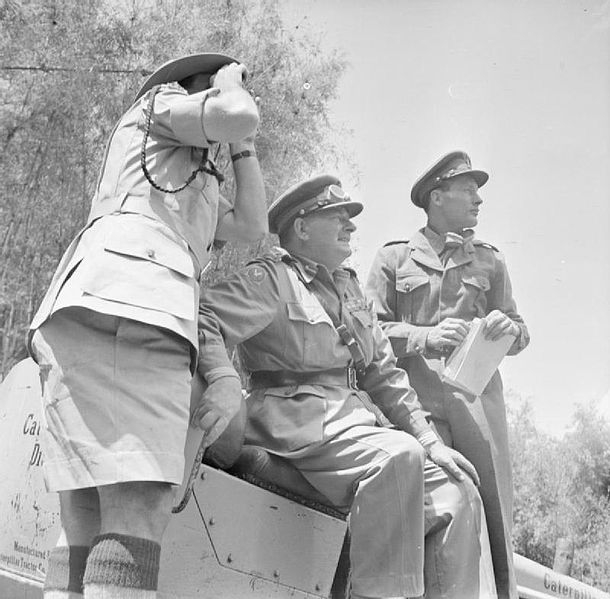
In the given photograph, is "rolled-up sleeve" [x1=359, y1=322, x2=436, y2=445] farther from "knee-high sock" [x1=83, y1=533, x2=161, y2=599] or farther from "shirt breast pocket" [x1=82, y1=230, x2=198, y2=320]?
"knee-high sock" [x1=83, y1=533, x2=161, y2=599]

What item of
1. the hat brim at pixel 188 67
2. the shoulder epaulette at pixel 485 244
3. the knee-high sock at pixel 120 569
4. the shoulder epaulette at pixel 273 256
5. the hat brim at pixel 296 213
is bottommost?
the knee-high sock at pixel 120 569

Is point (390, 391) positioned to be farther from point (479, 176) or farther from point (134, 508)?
point (134, 508)

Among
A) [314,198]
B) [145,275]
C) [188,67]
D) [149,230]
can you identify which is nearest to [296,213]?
[314,198]

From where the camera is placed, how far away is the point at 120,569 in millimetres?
1902

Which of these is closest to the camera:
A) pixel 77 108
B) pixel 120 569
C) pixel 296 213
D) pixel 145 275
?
pixel 120 569

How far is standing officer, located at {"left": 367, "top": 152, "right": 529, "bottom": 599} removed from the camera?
12.5ft

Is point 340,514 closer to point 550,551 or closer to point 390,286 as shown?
point 390,286

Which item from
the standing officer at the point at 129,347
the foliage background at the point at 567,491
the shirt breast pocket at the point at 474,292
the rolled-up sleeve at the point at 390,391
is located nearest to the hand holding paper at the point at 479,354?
the rolled-up sleeve at the point at 390,391

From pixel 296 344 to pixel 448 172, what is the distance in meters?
1.66

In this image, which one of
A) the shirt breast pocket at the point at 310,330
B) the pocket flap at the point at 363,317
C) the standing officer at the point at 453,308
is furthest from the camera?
the standing officer at the point at 453,308

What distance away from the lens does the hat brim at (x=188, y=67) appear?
2607mm

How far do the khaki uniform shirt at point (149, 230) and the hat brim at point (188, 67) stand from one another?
0.48 feet

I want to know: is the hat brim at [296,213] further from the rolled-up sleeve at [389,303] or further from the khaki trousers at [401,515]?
the khaki trousers at [401,515]

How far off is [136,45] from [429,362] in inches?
315
